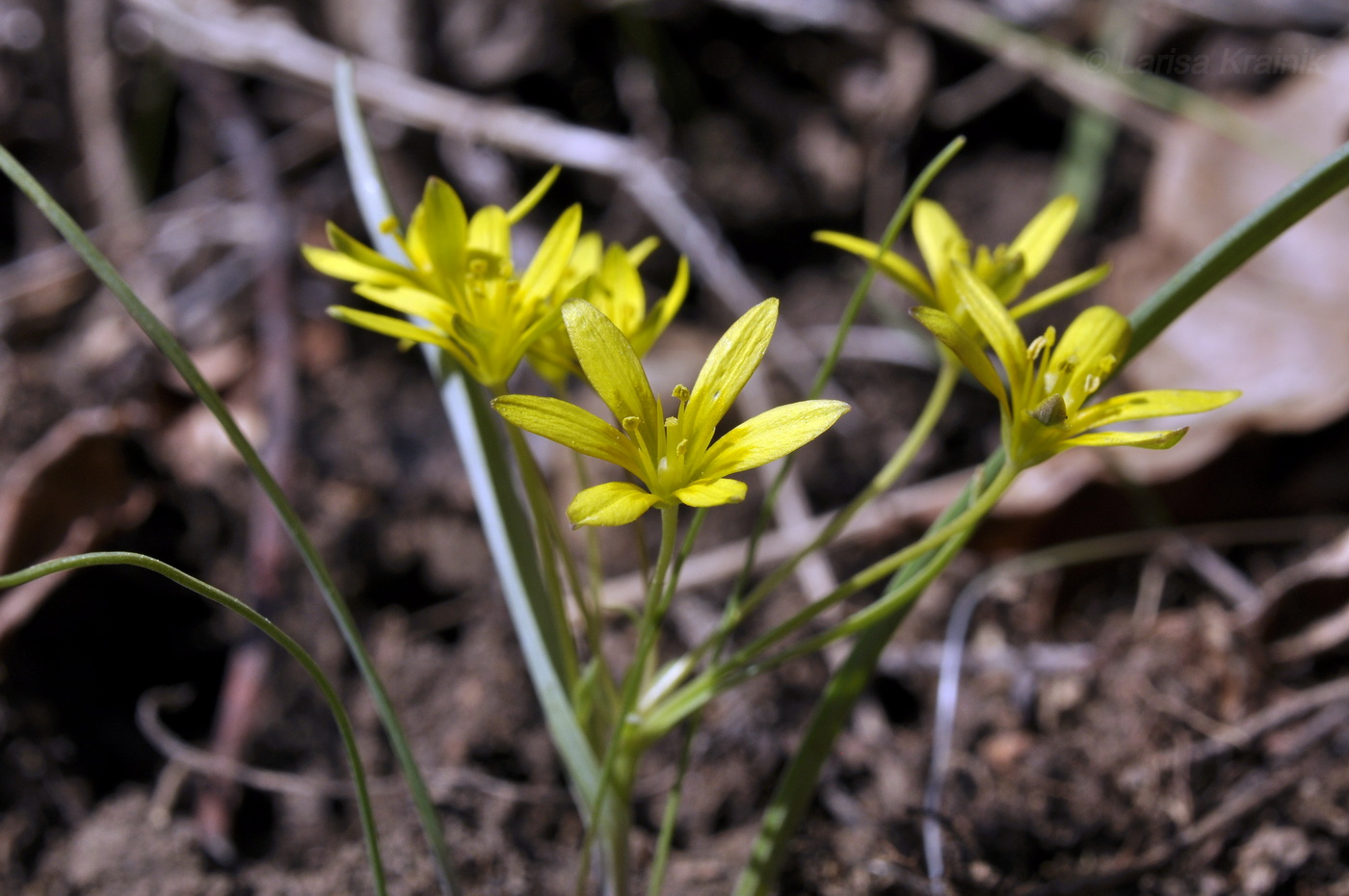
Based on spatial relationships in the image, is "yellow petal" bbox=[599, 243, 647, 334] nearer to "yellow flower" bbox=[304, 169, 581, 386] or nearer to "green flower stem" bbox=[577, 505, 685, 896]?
"yellow flower" bbox=[304, 169, 581, 386]

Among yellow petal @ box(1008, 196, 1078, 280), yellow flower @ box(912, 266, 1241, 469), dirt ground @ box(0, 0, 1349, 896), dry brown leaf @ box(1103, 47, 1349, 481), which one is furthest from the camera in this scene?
dry brown leaf @ box(1103, 47, 1349, 481)

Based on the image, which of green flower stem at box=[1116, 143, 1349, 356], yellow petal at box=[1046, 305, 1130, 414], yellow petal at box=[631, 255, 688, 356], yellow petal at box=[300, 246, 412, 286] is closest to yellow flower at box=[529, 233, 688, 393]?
yellow petal at box=[631, 255, 688, 356]

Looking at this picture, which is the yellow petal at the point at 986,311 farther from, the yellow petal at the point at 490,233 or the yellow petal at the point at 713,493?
the yellow petal at the point at 490,233

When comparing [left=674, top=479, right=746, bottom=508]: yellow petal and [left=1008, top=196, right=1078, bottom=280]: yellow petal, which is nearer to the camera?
[left=674, top=479, right=746, bottom=508]: yellow petal

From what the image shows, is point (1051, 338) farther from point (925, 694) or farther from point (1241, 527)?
point (1241, 527)

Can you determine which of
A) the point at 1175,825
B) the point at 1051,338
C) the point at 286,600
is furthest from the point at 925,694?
the point at 286,600

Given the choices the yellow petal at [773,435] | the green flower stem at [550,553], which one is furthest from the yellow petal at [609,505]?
the green flower stem at [550,553]

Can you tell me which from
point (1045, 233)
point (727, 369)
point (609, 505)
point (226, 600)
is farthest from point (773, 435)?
point (1045, 233)
